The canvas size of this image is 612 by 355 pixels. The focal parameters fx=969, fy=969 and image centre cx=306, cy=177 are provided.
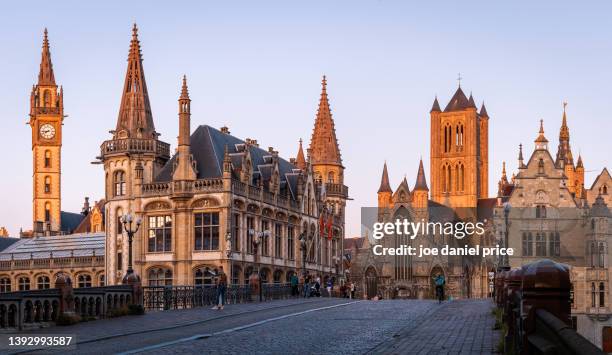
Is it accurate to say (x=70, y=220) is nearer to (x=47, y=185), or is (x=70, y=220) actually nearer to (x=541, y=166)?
(x=47, y=185)

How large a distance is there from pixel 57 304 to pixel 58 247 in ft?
225

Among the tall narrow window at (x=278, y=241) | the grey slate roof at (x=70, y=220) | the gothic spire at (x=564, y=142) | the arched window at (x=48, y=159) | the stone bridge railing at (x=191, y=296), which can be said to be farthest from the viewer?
the gothic spire at (x=564, y=142)

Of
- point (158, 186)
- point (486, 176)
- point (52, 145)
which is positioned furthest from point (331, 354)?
point (486, 176)

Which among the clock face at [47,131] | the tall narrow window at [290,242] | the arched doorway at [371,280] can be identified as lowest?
the arched doorway at [371,280]

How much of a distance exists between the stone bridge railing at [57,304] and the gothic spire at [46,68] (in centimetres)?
9037

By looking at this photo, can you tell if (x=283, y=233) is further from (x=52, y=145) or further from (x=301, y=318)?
(x=52, y=145)

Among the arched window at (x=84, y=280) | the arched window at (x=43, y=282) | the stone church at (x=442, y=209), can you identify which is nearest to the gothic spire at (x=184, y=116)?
the arched window at (x=84, y=280)

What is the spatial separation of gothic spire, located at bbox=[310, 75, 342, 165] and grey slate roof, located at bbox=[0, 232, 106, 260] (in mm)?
25423

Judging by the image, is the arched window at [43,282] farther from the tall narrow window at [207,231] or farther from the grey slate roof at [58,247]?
the tall narrow window at [207,231]

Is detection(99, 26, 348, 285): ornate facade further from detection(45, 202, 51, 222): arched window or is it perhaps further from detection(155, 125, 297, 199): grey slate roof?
detection(45, 202, 51, 222): arched window

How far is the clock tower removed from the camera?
11850cm

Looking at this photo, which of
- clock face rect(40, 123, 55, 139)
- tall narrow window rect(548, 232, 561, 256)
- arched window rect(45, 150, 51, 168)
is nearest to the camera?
tall narrow window rect(548, 232, 561, 256)

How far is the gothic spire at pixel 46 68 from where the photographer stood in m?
118

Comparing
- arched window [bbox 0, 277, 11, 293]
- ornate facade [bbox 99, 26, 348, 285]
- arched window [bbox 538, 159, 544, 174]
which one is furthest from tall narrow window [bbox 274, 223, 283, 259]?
arched window [bbox 538, 159, 544, 174]
